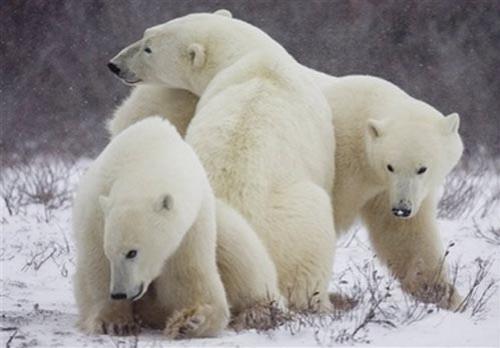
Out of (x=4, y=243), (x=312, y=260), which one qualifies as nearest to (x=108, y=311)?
(x=312, y=260)

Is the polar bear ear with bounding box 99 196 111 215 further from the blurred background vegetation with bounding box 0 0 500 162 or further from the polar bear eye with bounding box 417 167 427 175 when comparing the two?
the blurred background vegetation with bounding box 0 0 500 162

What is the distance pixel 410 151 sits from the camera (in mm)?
5484

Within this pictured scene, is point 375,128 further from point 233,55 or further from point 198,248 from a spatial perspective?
point 198,248

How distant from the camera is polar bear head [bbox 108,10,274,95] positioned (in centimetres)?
615

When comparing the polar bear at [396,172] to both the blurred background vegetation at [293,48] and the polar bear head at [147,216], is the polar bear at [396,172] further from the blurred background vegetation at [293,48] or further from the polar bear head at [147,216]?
the blurred background vegetation at [293,48]

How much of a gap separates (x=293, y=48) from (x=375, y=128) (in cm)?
1034

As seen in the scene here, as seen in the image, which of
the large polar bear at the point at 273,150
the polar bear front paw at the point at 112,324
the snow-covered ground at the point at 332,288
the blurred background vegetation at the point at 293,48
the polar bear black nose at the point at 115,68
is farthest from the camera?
the blurred background vegetation at the point at 293,48

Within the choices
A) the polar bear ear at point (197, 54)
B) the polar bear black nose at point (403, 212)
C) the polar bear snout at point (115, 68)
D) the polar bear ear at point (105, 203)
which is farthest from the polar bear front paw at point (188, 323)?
the polar bear snout at point (115, 68)

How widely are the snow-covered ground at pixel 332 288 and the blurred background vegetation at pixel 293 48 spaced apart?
609 centimetres

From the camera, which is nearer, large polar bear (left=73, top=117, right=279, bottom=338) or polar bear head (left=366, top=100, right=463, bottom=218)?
large polar bear (left=73, top=117, right=279, bottom=338)

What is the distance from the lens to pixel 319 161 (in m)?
5.57

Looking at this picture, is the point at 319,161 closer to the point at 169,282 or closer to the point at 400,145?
the point at 400,145

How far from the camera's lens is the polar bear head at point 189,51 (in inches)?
242

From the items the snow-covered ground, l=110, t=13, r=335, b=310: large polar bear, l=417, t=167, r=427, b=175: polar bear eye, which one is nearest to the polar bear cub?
the snow-covered ground
